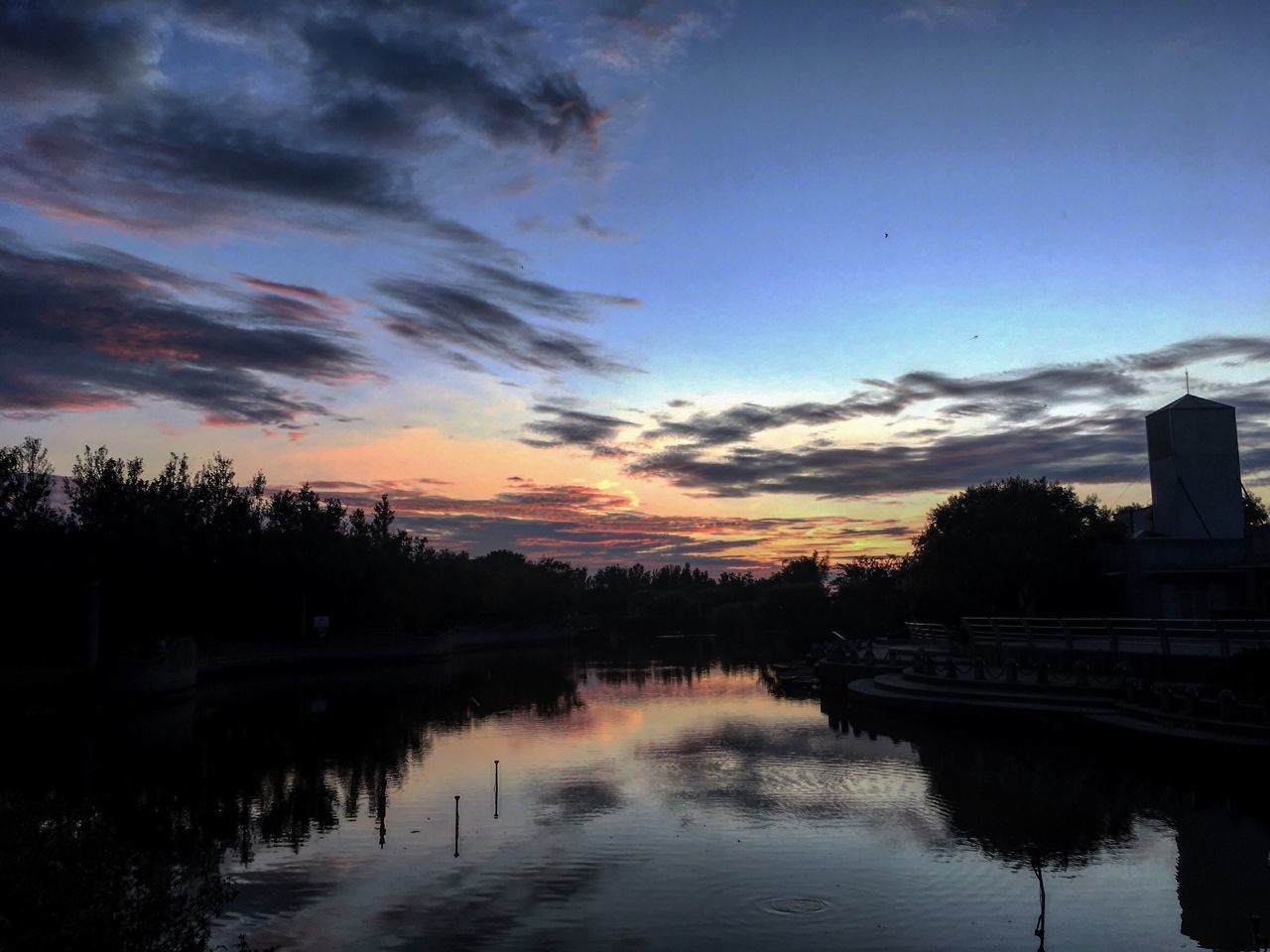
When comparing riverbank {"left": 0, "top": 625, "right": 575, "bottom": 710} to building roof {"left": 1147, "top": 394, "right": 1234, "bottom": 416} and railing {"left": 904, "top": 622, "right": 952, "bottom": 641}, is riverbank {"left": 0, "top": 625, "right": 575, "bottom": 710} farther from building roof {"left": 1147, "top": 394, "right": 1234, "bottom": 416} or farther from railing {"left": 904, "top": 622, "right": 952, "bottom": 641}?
building roof {"left": 1147, "top": 394, "right": 1234, "bottom": 416}

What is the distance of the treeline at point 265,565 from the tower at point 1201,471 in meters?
5.40

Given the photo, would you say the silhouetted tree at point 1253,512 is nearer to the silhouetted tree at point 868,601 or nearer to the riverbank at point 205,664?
the silhouetted tree at point 868,601

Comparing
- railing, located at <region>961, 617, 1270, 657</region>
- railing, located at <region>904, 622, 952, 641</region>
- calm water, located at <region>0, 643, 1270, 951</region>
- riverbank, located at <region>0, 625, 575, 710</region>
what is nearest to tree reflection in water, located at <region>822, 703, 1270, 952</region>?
calm water, located at <region>0, 643, 1270, 951</region>

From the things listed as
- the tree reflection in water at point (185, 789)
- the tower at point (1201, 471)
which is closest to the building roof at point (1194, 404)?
the tower at point (1201, 471)

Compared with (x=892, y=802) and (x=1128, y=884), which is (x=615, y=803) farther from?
(x=1128, y=884)

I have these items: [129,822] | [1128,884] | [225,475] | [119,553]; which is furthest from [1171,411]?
[225,475]

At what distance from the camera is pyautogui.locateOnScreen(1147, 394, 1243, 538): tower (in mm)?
57969

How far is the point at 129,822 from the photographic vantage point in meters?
22.1

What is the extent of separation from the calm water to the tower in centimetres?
3105

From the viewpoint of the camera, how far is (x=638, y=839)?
65.9 ft

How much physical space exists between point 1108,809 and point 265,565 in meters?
71.7

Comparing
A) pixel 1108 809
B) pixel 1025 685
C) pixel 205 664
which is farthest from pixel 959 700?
pixel 205 664

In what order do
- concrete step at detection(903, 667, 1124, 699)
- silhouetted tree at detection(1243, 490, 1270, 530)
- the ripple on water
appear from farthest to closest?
1. silhouetted tree at detection(1243, 490, 1270, 530)
2. concrete step at detection(903, 667, 1124, 699)
3. the ripple on water

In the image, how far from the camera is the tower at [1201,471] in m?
58.0
